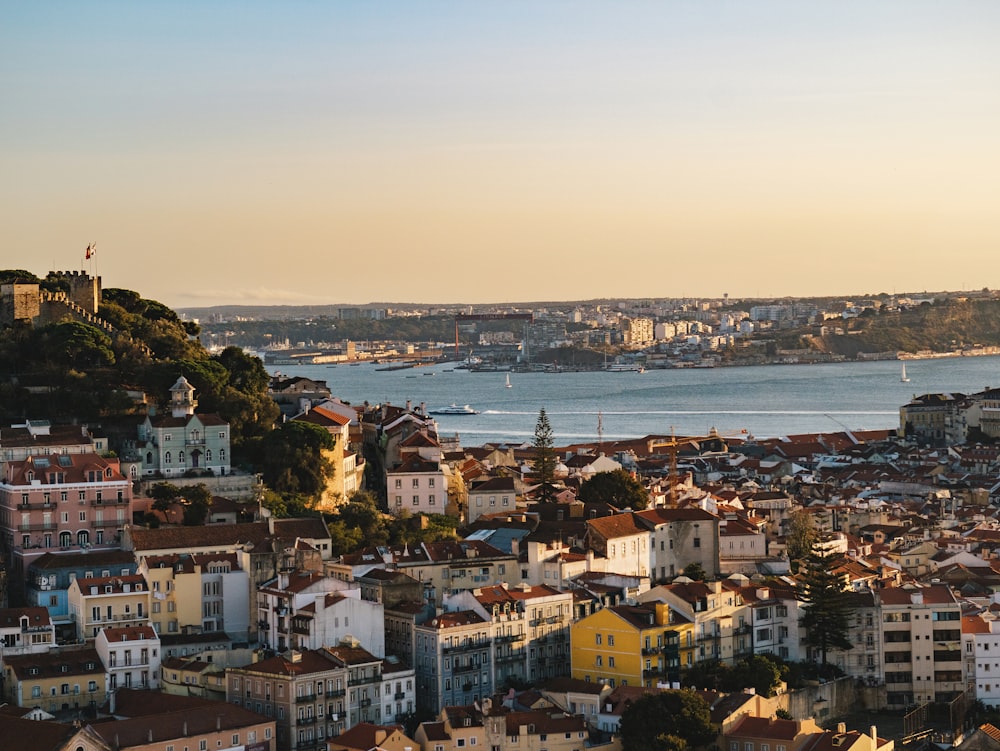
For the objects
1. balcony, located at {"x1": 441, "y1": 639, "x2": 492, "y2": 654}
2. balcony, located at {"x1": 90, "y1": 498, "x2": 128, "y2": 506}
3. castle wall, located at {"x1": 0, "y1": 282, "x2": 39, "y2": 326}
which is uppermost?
castle wall, located at {"x1": 0, "y1": 282, "x2": 39, "y2": 326}

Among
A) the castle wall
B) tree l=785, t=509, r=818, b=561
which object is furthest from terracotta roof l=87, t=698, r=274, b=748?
the castle wall

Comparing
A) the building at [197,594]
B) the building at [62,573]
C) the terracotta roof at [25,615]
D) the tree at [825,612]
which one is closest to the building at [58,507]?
the building at [62,573]

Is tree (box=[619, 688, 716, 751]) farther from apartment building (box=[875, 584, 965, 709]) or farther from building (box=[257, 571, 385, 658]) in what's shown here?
apartment building (box=[875, 584, 965, 709])

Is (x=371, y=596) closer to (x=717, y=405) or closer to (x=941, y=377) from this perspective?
(x=717, y=405)

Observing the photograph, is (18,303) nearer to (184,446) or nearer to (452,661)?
(184,446)

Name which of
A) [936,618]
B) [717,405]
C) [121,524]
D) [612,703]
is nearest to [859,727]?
[936,618]
